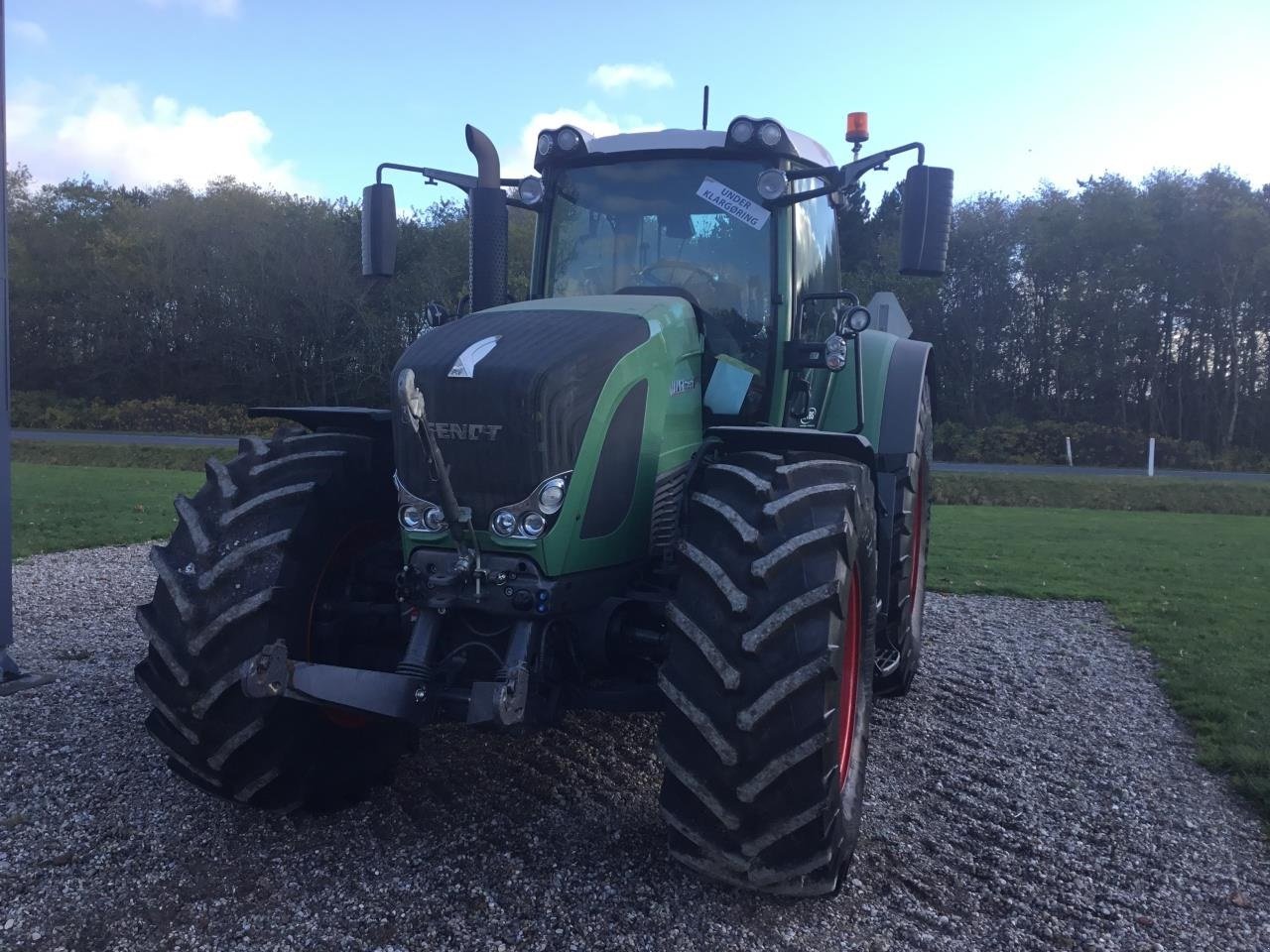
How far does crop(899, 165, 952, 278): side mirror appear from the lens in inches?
159

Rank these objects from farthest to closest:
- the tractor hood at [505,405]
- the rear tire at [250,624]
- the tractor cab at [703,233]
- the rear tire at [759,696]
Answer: the tractor cab at [703,233]
the rear tire at [250,624]
the tractor hood at [505,405]
the rear tire at [759,696]

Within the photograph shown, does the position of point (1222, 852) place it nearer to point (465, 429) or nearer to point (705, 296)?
point (705, 296)

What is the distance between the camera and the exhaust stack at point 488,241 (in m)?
4.59

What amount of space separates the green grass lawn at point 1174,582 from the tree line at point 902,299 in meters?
16.3

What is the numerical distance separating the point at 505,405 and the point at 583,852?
162cm

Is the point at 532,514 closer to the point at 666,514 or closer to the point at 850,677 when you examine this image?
the point at 666,514

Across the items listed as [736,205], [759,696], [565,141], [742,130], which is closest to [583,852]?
[759,696]

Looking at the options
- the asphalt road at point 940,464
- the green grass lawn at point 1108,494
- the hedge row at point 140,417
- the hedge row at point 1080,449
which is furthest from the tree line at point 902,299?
the green grass lawn at point 1108,494

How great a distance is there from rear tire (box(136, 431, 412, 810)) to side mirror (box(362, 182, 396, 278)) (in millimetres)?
1131

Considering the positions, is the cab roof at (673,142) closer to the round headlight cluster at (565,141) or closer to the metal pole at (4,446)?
the round headlight cluster at (565,141)

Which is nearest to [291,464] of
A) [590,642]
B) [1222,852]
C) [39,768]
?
[590,642]

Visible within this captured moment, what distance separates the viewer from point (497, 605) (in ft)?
10.7

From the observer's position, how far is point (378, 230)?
4.59 m

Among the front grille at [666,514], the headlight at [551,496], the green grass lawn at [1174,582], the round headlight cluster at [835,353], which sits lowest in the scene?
the green grass lawn at [1174,582]
